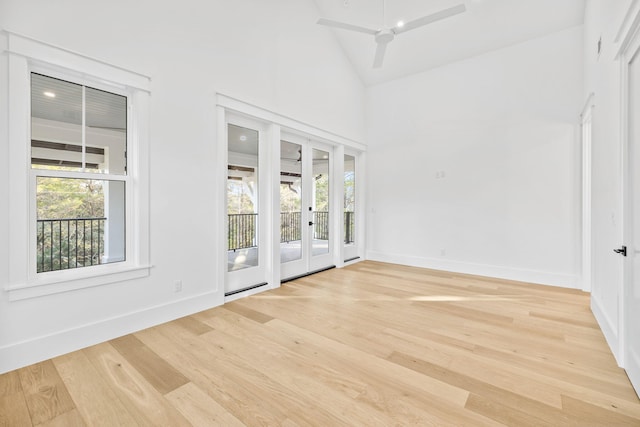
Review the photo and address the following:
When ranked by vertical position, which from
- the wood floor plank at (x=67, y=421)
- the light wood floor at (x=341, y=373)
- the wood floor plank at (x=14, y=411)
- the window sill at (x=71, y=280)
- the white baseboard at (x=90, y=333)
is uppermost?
the window sill at (x=71, y=280)

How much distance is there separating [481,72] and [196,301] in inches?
219

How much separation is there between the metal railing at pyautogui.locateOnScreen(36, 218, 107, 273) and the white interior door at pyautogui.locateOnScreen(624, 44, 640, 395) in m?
4.16

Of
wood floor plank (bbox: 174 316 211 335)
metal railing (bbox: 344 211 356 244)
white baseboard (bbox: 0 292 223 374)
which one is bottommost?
wood floor plank (bbox: 174 316 211 335)

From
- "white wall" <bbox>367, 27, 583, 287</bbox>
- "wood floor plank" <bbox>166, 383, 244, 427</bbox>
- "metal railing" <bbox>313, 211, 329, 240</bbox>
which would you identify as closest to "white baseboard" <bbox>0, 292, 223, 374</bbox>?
"wood floor plank" <bbox>166, 383, 244, 427</bbox>

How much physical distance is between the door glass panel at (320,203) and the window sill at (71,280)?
292 centimetres

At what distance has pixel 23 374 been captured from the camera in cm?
205

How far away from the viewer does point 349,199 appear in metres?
6.08

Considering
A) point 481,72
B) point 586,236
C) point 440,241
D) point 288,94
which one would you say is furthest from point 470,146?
point 288,94

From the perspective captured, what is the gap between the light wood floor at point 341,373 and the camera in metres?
1.67

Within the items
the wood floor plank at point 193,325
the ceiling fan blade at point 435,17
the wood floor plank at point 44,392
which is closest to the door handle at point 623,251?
the ceiling fan blade at point 435,17

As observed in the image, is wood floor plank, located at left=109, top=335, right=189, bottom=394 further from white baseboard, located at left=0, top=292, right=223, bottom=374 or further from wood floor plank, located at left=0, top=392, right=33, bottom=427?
wood floor plank, located at left=0, top=392, right=33, bottom=427

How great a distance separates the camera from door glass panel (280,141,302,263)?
4526 mm

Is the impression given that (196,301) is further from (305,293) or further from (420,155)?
(420,155)

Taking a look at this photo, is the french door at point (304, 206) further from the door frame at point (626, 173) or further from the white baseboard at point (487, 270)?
the door frame at point (626, 173)
